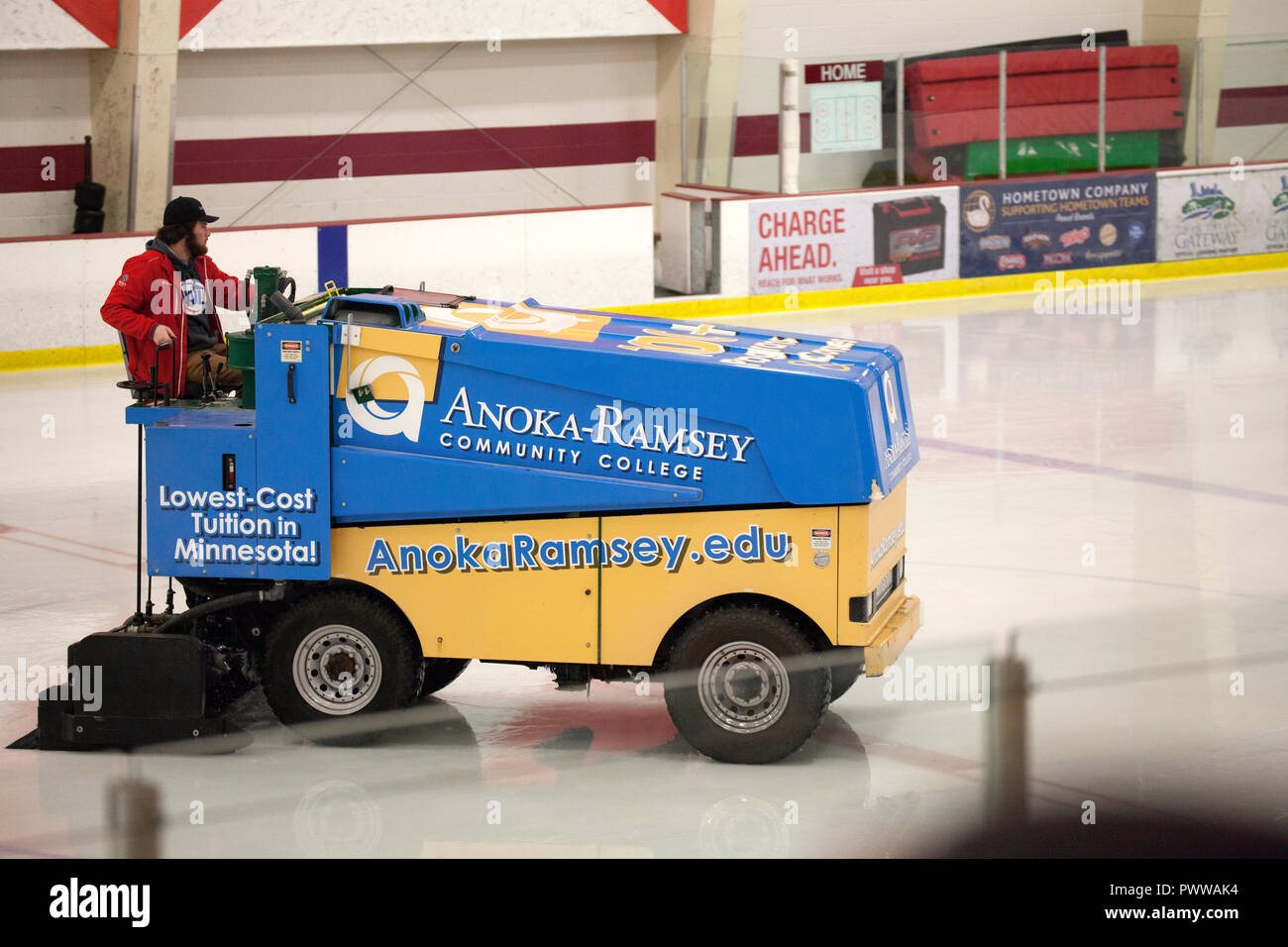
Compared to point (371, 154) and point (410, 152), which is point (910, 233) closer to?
point (410, 152)

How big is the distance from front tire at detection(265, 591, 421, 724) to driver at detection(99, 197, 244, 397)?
Result: 990 mm

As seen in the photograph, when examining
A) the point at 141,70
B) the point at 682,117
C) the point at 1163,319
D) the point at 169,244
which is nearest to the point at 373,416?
the point at 169,244

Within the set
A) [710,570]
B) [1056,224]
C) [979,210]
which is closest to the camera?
[710,570]

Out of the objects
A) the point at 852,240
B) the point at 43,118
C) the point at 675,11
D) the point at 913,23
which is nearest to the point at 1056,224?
the point at 852,240

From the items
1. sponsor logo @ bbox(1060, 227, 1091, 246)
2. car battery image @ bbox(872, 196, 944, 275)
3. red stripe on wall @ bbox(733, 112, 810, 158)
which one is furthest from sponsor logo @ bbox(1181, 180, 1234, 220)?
red stripe on wall @ bbox(733, 112, 810, 158)

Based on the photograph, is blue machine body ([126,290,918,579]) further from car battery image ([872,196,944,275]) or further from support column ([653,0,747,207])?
support column ([653,0,747,207])

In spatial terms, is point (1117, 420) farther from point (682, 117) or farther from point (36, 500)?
point (682, 117)

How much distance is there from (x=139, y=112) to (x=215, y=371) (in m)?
9.62

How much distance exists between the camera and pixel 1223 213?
19.1m

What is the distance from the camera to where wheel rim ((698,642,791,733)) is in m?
5.62
